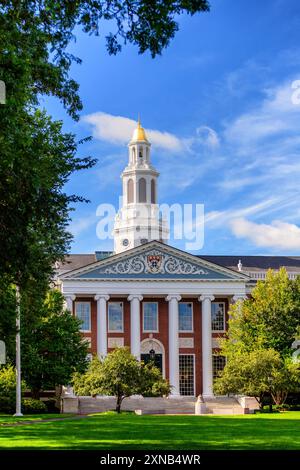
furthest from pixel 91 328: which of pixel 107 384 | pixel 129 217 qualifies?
pixel 129 217

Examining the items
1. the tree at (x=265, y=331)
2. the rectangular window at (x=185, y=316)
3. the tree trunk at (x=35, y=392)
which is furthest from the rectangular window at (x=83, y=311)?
the tree trunk at (x=35, y=392)

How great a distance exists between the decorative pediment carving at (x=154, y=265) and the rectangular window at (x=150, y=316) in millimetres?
3638

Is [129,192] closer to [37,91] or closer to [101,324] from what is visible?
[101,324]

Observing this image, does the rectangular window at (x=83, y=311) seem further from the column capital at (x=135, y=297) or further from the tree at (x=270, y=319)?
the tree at (x=270, y=319)

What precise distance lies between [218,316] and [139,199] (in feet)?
88.4

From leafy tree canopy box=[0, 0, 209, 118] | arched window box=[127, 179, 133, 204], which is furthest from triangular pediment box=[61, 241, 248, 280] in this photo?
leafy tree canopy box=[0, 0, 209, 118]

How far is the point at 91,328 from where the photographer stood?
74.4 meters

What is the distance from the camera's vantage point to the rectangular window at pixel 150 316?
76.1m

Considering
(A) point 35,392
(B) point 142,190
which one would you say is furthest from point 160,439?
(B) point 142,190

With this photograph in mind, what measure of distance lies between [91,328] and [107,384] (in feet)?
69.2

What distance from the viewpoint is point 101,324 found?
2869 inches

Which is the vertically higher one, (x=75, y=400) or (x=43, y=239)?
(x=43, y=239)

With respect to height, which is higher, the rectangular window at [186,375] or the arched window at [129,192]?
the arched window at [129,192]
